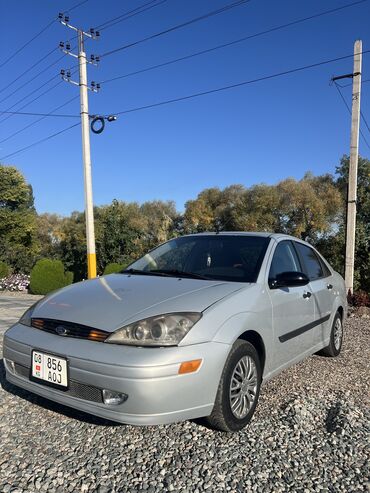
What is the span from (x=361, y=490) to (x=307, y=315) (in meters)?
1.91

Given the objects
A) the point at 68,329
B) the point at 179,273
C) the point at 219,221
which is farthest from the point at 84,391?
the point at 219,221

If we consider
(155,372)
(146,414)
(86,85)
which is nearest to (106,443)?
(146,414)

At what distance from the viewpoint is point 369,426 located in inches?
128

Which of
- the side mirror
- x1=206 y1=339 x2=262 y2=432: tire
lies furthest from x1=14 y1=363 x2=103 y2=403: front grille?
the side mirror

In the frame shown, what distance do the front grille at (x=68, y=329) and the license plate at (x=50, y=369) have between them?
6.9 inches

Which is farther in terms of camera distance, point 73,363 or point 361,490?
point 73,363

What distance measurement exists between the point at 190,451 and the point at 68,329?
3.74 feet

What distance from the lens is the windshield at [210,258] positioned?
373 cm

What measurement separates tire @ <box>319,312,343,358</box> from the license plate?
3337 mm

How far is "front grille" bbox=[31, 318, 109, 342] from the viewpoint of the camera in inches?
110

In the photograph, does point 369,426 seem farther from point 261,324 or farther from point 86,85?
point 86,85

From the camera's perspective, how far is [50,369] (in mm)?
2885

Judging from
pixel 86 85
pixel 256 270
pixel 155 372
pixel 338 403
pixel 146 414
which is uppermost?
pixel 86 85

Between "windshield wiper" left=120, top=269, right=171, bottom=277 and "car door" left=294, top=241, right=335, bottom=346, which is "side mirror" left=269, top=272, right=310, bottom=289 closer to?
"car door" left=294, top=241, right=335, bottom=346
